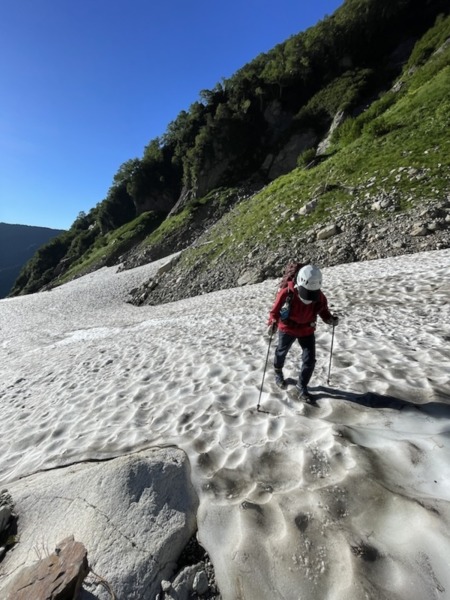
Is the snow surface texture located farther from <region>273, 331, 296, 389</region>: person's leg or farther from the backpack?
the backpack

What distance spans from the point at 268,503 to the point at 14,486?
4020 mm

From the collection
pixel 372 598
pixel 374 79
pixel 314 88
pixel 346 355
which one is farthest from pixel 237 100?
pixel 372 598

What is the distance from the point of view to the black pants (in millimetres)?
5852

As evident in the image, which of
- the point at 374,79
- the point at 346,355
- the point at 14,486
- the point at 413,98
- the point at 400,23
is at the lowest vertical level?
the point at 14,486

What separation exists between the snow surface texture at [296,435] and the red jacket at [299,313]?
1235mm

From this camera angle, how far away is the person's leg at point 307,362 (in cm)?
585

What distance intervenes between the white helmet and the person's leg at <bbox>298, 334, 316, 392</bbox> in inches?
37.2

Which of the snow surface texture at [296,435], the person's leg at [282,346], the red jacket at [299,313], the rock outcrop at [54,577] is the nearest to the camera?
the rock outcrop at [54,577]

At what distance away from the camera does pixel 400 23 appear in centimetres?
5950

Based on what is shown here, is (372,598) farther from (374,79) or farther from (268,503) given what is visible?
(374,79)

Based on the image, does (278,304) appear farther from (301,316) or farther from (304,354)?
(304,354)

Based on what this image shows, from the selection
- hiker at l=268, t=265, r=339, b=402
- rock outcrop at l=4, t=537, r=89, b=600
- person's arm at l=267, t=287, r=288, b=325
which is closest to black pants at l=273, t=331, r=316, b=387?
hiker at l=268, t=265, r=339, b=402

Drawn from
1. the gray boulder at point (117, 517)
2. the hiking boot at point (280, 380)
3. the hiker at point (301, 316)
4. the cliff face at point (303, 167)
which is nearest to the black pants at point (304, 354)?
the hiker at point (301, 316)

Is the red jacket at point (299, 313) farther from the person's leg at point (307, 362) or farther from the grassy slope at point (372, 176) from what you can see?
the grassy slope at point (372, 176)
